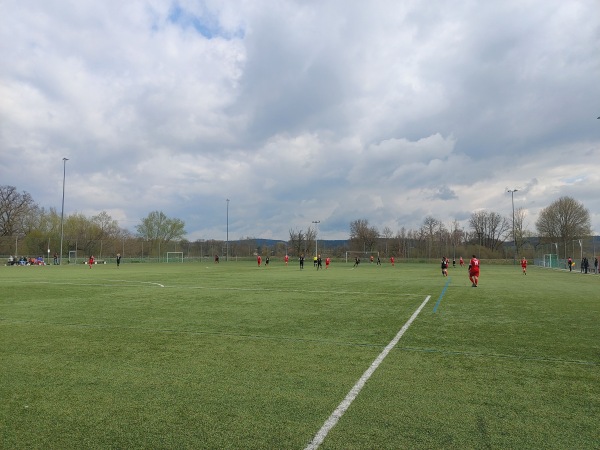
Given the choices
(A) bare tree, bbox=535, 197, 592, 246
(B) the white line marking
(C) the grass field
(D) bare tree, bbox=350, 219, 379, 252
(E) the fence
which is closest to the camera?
(B) the white line marking

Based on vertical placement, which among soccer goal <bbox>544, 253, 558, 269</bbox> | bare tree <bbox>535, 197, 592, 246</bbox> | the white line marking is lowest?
the white line marking

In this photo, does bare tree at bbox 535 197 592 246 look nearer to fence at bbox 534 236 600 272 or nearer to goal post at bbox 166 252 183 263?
fence at bbox 534 236 600 272

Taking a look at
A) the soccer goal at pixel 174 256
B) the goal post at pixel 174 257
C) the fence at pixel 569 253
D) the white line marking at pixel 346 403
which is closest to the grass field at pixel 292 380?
the white line marking at pixel 346 403

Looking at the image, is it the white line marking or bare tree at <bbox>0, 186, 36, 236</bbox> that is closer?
the white line marking

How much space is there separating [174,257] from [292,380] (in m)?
79.8

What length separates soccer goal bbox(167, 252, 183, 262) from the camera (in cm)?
7988

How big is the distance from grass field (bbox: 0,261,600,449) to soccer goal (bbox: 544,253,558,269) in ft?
156

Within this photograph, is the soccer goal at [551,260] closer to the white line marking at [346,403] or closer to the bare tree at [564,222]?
the bare tree at [564,222]

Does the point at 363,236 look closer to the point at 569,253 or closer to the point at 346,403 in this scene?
the point at 569,253

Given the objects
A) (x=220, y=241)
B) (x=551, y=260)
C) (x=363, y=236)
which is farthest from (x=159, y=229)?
(x=551, y=260)

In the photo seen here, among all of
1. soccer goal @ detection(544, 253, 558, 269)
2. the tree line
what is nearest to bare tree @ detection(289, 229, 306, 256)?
the tree line

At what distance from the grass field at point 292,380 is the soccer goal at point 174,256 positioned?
70554 mm

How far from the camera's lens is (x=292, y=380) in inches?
218

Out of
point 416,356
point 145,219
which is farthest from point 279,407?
point 145,219
